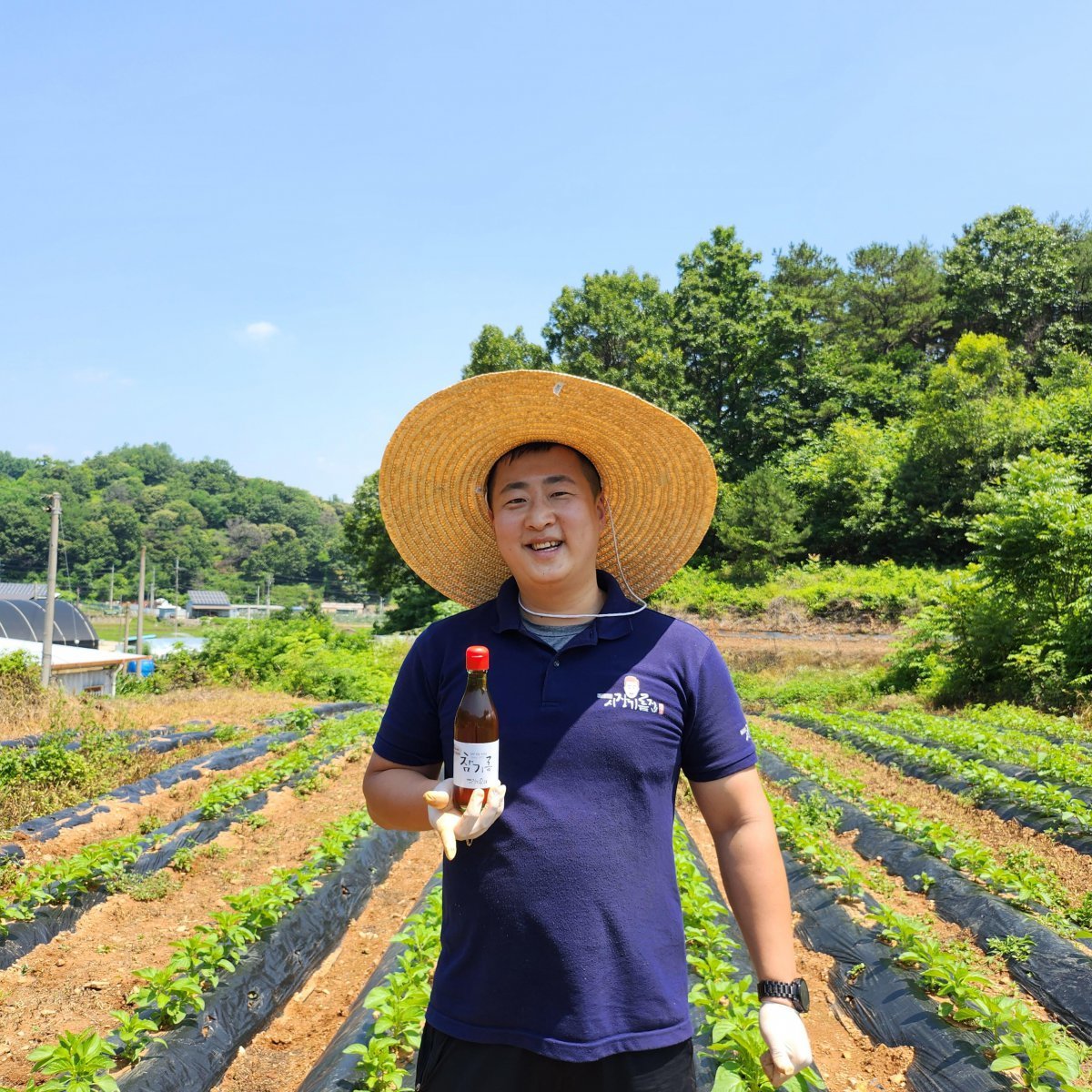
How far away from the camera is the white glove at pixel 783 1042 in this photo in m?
1.64

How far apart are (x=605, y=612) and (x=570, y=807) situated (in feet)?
1.57

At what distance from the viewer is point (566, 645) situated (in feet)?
6.13

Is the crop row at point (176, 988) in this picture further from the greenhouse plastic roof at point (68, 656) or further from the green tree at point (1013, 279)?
the green tree at point (1013, 279)

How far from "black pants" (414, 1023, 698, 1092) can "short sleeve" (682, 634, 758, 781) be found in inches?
21.3

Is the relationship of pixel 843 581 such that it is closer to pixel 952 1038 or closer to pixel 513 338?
pixel 513 338

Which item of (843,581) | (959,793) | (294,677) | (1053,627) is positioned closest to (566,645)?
(959,793)

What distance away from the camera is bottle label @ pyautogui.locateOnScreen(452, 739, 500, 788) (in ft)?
5.38

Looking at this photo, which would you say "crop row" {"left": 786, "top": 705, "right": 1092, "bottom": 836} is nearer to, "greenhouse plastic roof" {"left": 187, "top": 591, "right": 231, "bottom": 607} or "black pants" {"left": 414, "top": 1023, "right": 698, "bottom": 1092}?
"black pants" {"left": 414, "top": 1023, "right": 698, "bottom": 1092}

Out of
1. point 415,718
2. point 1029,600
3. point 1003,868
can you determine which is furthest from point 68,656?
point 415,718

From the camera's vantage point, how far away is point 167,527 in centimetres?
8988

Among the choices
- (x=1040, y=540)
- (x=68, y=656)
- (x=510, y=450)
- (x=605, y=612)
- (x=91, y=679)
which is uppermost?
(x=1040, y=540)

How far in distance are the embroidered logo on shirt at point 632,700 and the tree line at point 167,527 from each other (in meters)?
71.8

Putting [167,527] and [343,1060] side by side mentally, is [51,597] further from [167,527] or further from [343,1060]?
[167,527]

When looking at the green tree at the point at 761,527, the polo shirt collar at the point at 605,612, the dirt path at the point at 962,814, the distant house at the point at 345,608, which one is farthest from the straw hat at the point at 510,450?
the distant house at the point at 345,608
